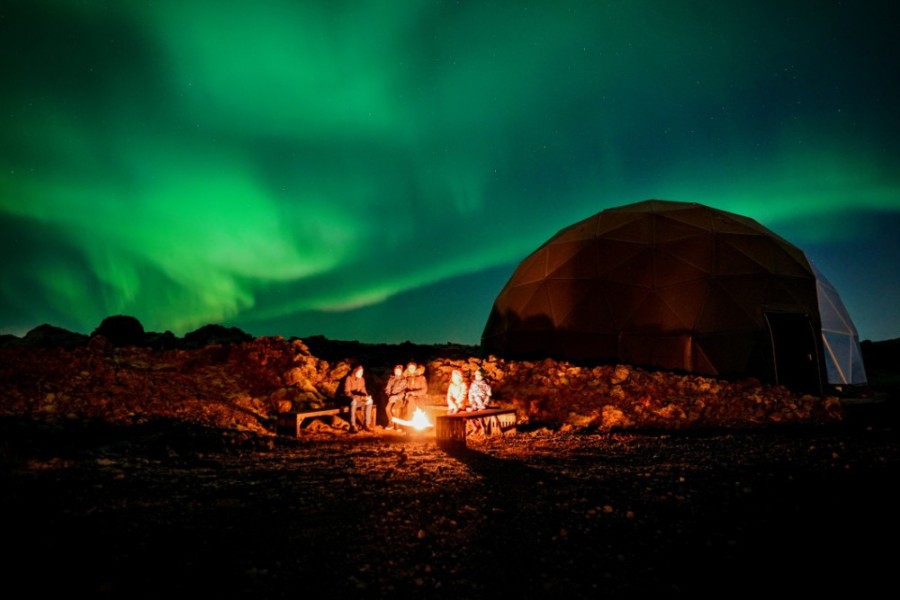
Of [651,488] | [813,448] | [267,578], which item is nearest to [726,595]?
[651,488]

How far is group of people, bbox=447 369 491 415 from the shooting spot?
10.3 meters

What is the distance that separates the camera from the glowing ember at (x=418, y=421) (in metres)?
10.4

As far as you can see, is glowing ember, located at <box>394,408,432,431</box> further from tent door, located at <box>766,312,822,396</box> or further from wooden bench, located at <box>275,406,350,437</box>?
tent door, located at <box>766,312,822,396</box>

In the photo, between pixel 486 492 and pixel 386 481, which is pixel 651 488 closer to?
pixel 486 492

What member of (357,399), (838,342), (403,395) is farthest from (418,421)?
(838,342)

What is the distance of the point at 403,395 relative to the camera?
37.6ft

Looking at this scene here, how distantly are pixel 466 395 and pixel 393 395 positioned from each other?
2.03 metres

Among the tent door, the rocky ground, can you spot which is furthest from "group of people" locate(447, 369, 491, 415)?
the tent door

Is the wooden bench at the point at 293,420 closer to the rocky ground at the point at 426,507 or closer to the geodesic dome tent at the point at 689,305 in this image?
the rocky ground at the point at 426,507

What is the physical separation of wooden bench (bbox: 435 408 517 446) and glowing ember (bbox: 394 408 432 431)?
118 cm

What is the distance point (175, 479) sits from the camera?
5855 mm

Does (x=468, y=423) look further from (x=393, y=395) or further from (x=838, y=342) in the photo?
(x=838, y=342)

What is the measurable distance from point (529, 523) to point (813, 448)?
5.71 metres

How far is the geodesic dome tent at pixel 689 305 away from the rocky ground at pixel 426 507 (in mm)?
4470
